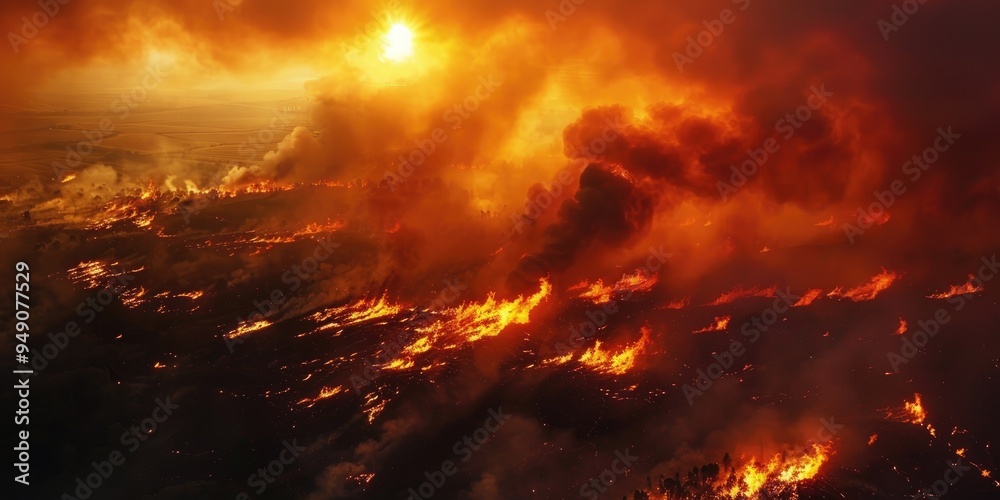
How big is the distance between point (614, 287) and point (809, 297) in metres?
18.2

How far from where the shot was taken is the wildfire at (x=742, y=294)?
218 feet

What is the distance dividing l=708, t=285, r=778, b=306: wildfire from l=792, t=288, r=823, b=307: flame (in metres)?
2.65

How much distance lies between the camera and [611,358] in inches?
2256

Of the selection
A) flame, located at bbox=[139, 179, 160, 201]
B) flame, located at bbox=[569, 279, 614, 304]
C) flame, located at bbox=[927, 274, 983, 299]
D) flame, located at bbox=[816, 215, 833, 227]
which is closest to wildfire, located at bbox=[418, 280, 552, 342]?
flame, located at bbox=[569, 279, 614, 304]

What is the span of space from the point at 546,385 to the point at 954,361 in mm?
32914

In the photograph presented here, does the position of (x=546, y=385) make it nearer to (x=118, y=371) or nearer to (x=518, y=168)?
(x=118, y=371)

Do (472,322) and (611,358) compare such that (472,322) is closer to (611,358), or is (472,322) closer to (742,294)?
(611,358)

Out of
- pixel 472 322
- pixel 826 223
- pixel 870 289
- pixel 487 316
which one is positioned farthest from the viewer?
pixel 826 223

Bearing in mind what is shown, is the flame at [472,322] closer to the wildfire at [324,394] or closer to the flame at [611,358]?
the wildfire at [324,394]

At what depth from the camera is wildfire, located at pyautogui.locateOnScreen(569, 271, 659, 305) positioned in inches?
2653

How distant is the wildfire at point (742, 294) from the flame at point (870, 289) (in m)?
5.24

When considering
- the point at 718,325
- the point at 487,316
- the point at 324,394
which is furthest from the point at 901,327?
the point at 324,394

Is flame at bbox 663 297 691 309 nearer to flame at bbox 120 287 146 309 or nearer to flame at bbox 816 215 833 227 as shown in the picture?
flame at bbox 816 215 833 227

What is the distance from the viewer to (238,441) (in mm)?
46312
